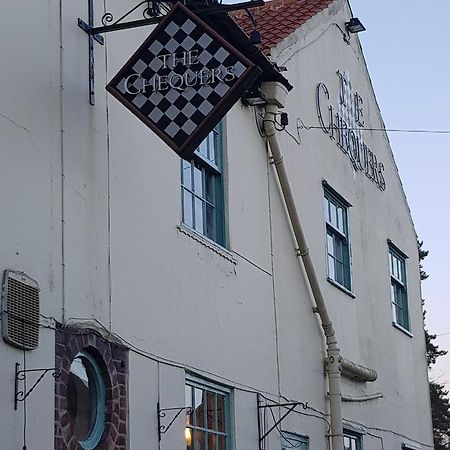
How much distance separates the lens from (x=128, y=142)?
10.7m

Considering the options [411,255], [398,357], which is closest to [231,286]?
[398,357]

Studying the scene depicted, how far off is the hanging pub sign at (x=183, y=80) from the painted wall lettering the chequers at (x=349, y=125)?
674 cm

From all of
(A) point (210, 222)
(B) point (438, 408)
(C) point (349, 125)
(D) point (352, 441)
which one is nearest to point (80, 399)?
(A) point (210, 222)

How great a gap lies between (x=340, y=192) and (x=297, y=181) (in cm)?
192

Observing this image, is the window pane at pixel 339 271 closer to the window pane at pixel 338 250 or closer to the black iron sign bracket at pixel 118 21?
the window pane at pixel 338 250

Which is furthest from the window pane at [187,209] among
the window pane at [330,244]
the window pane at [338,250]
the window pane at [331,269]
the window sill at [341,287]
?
the window pane at [338,250]

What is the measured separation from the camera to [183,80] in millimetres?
9727

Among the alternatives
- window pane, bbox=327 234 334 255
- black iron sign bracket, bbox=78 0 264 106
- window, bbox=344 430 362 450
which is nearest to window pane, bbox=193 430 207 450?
black iron sign bracket, bbox=78 0 264 106

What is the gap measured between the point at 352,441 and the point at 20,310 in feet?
26.7

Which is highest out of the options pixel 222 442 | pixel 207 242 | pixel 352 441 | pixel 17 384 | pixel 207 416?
pixel 207 242

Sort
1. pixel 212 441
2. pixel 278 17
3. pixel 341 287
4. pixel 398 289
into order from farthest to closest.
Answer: pixel 398 289, pixel 278 17, pixel 341 287, pixel 212 441

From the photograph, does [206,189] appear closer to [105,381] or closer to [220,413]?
[220,413]

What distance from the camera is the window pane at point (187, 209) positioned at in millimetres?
11922

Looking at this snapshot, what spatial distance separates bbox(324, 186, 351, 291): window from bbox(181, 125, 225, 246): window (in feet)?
11.4
